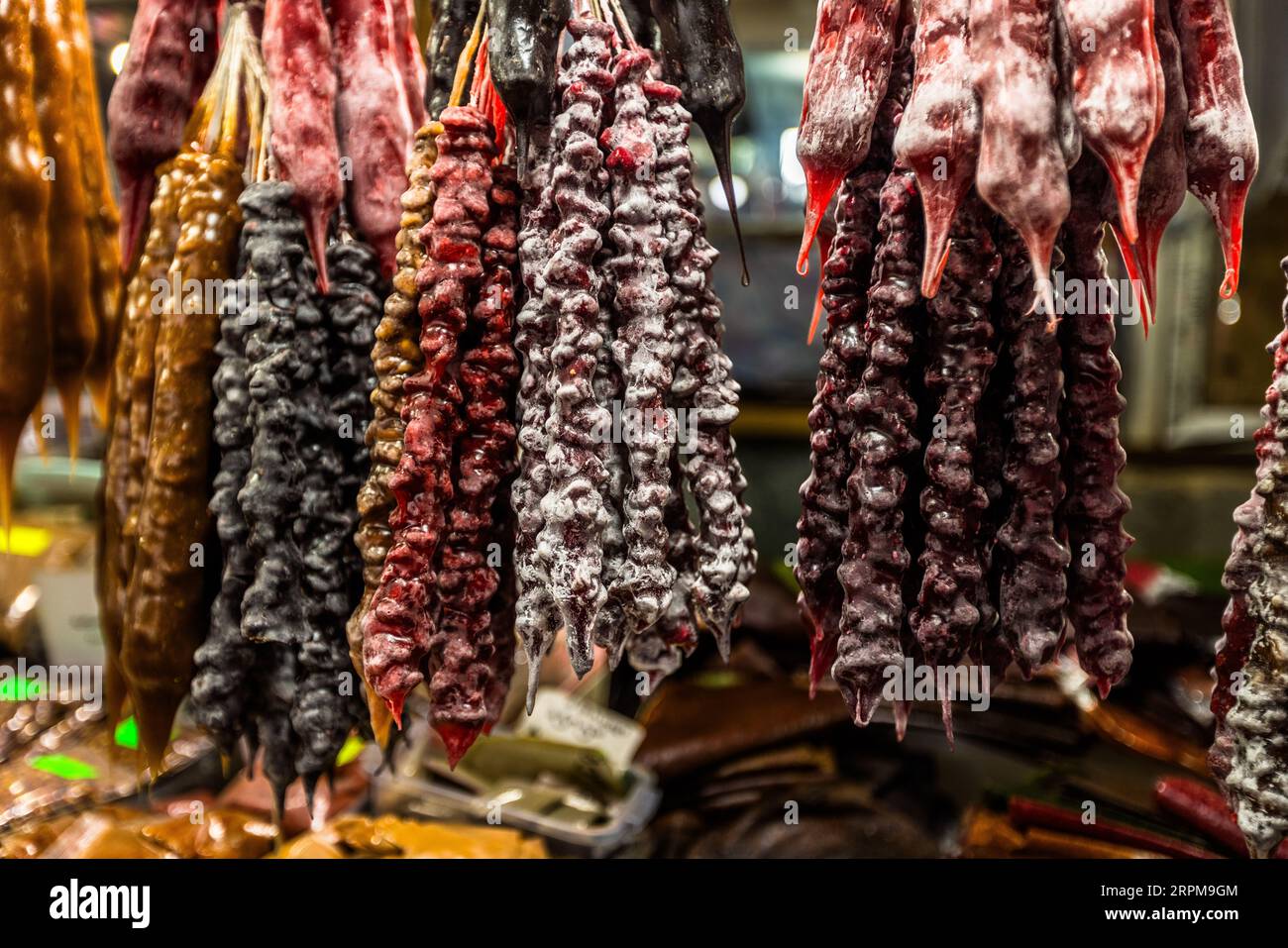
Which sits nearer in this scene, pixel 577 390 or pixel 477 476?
pixel 577 390

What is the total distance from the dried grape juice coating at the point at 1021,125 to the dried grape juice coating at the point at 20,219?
166 centimetres

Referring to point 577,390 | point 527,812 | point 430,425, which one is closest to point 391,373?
point 430,425

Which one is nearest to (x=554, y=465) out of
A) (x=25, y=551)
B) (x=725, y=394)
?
(x=725, y=394)

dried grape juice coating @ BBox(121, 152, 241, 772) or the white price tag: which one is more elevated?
dried grape juice coating @ BBox(121, 152, 241, 772)

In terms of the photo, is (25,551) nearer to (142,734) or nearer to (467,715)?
(142,734)

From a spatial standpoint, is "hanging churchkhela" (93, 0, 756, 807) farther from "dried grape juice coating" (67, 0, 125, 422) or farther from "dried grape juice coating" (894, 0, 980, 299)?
"dried grape juice coating" (894, 0, 980, 299)

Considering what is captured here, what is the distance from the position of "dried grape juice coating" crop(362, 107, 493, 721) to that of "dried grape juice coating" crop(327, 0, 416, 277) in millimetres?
235

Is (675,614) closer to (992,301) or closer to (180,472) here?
(992,301)

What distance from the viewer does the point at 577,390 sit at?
54.4 inches

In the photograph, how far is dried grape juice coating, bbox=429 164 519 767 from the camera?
1502 mm

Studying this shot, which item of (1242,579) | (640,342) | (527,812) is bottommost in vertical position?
(527,812)

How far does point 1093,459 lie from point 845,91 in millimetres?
668

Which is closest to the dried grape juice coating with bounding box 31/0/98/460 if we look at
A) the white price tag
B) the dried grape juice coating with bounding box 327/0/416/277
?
the dried grape juice coating with bounding box 327/0/416/277

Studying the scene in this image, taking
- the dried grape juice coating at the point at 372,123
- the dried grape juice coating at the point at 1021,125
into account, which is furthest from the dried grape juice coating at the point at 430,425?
the dried grape juice coating at the point at 1021,125
